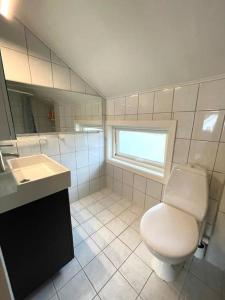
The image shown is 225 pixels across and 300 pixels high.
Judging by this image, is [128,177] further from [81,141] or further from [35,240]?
[35,240]

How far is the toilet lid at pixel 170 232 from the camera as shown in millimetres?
884

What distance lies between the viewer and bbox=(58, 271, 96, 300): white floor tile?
0.97 metres

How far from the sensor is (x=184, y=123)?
1284 millimetres

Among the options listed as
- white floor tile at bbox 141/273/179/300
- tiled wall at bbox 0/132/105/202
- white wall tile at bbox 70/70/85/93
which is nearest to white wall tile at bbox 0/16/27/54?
white wall tile at bbox 70/70/85/93

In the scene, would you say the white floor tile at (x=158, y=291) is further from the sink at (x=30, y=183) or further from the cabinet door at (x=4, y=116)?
the cabinet door at (x=4, y=116)

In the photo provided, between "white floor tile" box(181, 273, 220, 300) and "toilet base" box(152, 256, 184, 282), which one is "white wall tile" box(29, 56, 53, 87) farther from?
"white floor tile" box(181, 273, 220, 300)

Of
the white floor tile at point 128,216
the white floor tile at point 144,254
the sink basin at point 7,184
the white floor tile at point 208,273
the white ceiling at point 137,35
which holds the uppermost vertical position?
the white ceiling at point 137,35

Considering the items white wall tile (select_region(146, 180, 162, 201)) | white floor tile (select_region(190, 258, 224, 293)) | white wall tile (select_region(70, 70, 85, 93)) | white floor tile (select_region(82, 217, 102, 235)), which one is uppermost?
white wall tile (select_region(70, 70, 85, 93))

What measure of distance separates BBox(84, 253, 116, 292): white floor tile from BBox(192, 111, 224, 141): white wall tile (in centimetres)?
137

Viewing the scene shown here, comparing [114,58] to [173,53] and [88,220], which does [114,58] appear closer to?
[173,53]

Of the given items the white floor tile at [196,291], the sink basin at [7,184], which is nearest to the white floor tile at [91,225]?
the white floor tile at [196,291]

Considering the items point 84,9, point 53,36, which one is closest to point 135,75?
point 84,9

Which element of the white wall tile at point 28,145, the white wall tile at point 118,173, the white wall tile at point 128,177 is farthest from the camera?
the white wall tile at point 118,173

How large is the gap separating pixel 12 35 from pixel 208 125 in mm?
1883
